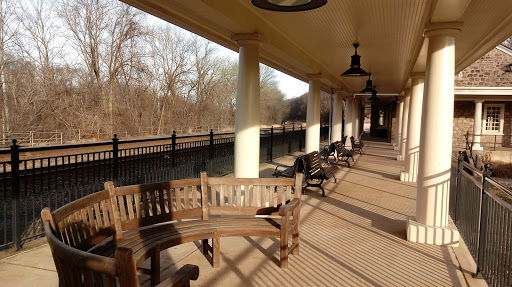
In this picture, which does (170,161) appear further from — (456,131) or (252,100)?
(456,131)

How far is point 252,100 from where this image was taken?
19.8 ft

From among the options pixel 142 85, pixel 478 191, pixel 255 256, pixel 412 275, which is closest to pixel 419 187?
pixel 478 191

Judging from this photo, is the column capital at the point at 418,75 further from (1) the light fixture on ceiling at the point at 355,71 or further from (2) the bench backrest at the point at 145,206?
(2) the bench backrest at the point at 145,206

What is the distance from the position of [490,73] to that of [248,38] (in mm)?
20800

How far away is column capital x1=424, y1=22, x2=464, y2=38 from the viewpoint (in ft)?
15.0

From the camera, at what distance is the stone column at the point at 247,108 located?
586 cm

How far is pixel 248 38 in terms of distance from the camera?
574 cm

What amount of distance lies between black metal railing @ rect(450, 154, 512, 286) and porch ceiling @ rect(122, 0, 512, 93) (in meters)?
2.07

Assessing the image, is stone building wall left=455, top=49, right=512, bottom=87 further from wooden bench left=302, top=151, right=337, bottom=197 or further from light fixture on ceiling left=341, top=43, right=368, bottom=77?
light fixture on ceiling left=341, top=43, right=368, bottom=77

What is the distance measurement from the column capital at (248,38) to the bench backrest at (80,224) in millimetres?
3368

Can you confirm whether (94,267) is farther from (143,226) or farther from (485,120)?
(485,120)

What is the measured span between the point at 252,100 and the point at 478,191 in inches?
134

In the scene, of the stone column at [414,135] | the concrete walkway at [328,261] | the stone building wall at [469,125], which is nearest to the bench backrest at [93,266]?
the concrete walkway at [328,261]

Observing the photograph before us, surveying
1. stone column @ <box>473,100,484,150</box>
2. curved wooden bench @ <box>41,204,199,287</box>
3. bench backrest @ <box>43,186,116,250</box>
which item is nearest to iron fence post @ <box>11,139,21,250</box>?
bench backrest @ <box>43,186,116,250</box>
